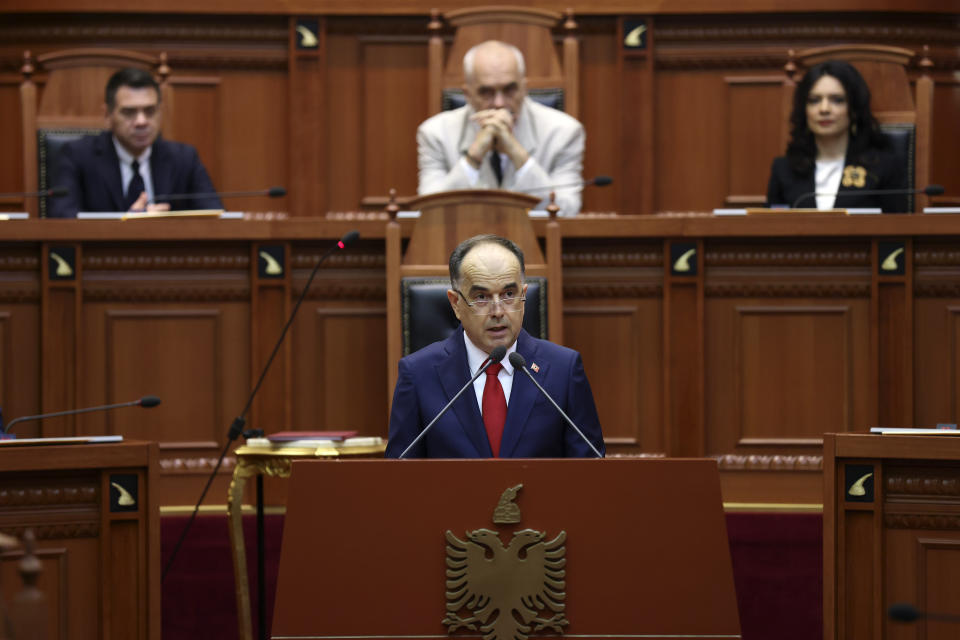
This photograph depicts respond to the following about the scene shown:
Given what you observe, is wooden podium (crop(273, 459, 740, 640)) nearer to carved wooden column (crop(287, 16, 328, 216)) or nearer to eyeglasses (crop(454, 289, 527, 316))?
eyeglasses (crop(454, 289, 527, 316))

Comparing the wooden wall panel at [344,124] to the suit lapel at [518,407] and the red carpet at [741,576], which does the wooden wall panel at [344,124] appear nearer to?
the red carpet at [741,576]

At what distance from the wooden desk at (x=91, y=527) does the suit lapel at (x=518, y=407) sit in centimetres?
73

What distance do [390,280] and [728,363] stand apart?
0.93m

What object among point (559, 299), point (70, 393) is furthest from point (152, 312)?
point (559, 299)

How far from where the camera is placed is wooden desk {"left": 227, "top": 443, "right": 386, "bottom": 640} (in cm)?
284

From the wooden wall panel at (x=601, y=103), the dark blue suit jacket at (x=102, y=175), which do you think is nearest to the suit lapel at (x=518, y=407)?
the dark blue suit jacket at (x=102, y=175)

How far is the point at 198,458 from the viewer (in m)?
3.43

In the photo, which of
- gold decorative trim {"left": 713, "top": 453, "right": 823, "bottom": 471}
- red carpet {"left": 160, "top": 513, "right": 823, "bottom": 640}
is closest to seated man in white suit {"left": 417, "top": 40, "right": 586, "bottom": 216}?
gold decorative trim {"left": 713, "top": 453, "right": 823, "bottom": 471}

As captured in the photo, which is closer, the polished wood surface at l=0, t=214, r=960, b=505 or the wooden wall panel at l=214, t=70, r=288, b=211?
the polished wood surface at l=0, t=214, r=960, b=505

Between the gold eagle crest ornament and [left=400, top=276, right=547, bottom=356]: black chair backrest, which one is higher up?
the gold eagle crest ornament

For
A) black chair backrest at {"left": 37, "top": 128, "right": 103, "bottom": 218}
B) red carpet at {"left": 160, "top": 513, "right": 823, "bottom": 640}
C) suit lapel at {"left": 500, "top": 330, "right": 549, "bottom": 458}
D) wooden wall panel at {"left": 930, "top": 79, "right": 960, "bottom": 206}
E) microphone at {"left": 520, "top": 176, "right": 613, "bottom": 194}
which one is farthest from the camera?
wooden wall panel at {"left": 930, "top": 79, "right": 960, "bottom": 206}

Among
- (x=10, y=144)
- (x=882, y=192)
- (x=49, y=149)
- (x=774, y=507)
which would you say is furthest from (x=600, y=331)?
(x=10, y=144)

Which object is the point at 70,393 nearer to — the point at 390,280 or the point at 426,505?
the point at 390,280

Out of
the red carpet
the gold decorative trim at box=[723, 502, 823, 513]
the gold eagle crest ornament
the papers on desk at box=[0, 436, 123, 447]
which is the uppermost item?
the gold eagle crest ornament
